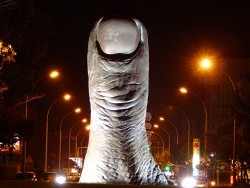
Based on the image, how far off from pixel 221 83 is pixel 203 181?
11107cm

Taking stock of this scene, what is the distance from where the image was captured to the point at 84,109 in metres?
87.2

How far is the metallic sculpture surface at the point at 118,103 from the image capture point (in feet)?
78.5

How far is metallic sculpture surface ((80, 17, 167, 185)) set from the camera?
23.9m

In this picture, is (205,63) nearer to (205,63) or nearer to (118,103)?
(205,63)

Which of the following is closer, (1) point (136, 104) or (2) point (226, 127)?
(1) point (136, 104)

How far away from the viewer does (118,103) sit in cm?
2425

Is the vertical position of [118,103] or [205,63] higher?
[205,63]

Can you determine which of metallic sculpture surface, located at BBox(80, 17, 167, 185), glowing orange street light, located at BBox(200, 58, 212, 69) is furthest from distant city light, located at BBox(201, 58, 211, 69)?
metallic sculpture surface, located at BBox(80, 17, 167, 185)

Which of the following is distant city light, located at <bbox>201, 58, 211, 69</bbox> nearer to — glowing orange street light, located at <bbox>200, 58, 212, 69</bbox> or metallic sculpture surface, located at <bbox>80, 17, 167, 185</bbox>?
glowing orange street light, located at <bbox>200, 58, 212, 69</bbox>

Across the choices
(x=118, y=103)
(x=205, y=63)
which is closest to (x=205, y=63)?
(x=205, y=63)

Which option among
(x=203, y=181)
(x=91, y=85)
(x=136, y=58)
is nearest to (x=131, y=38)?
(x=136, y=58)

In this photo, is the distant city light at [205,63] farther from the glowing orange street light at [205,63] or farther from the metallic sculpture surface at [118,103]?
the metallic sculpture surface at [118,103]

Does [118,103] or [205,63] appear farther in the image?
[205,63]

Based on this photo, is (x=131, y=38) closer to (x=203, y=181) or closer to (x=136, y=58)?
(x=136, y=58)
